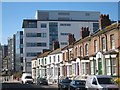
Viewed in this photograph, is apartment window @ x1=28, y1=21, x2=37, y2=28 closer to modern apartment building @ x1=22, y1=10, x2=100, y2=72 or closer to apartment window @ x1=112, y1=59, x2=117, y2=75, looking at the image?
modern apartment building @ x1=22, y1=10, x2=100, y2=72

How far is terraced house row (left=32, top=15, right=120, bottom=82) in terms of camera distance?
39250 mm

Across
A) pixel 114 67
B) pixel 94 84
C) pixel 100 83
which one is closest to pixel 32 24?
pixel 114 67

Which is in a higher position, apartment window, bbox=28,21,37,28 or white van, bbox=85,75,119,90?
apartment window, bbox=28,21,37,28

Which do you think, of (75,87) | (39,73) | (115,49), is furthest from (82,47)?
(39,73)

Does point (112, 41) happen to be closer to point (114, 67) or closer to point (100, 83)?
point (114, 67)

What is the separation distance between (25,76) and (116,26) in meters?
36.2

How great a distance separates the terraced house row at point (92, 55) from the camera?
3925 centimetres

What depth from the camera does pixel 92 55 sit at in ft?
150

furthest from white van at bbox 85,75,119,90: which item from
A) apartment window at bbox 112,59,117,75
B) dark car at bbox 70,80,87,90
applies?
apartment window at bbox 112,59,117,75

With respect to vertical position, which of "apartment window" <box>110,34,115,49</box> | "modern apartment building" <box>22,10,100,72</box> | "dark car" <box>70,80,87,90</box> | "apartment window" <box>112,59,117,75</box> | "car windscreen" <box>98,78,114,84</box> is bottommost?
"dark car" <box>70,80,87,90</box>

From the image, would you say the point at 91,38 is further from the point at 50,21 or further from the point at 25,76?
the point at 50,21

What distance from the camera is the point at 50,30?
12131 cm

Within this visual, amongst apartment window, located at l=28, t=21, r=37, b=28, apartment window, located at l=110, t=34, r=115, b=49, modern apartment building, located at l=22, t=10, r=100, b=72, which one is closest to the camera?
apartment window, located at l=110, t=34, r=115, b=49

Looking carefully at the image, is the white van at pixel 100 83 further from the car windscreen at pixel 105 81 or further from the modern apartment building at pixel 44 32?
the modern apartment building at pixel 44 32
